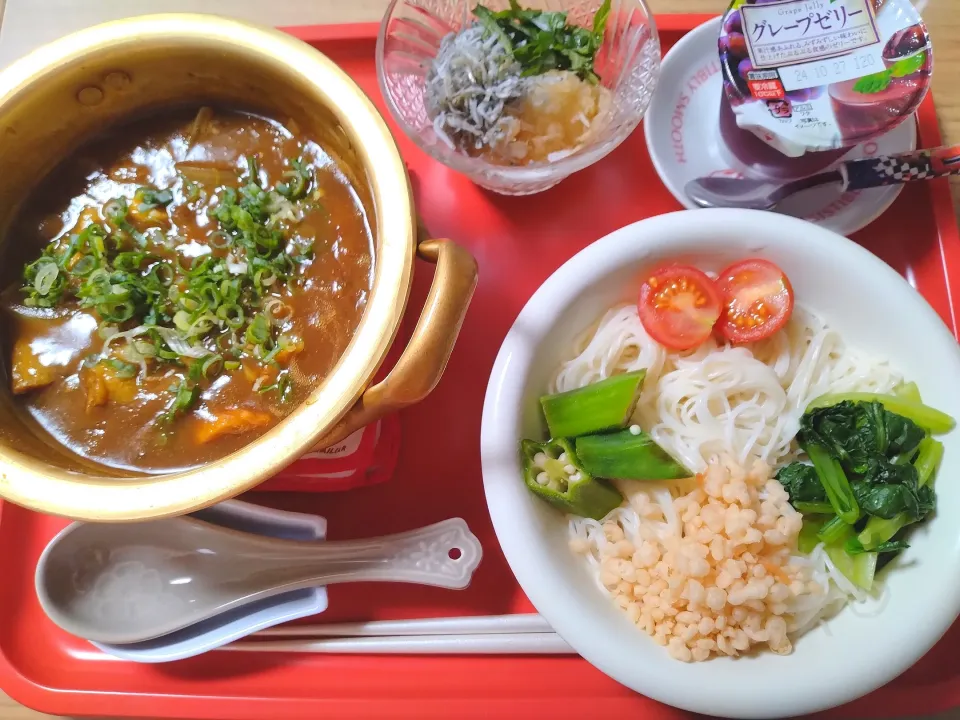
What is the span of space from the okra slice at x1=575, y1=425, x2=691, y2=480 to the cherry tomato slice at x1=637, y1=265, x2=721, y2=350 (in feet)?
0.69

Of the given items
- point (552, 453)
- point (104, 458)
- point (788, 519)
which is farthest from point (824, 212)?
point (104, 458)

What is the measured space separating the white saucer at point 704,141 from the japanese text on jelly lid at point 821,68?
0.15m

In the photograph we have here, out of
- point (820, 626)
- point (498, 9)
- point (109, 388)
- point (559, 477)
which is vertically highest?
point (498, 9)

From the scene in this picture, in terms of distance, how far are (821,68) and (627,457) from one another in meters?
0.95

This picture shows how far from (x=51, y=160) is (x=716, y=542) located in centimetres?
145

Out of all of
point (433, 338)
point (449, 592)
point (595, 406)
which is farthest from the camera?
point (449, 592)

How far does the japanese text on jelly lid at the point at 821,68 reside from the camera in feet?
4.61

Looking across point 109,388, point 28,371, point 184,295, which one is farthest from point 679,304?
point 28,371

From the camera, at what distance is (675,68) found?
1.64 metres

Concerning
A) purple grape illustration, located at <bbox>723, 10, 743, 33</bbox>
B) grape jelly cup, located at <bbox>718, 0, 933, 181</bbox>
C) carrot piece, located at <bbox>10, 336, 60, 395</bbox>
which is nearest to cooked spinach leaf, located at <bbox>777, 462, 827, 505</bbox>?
grape jelly cup, located at <bbox>718, 0, 933, 181</bbox>

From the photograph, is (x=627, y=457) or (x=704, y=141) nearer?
(x=627, y=457)

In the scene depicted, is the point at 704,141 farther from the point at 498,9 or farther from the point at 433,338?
the point at 433,338

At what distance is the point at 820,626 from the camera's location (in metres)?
1.25

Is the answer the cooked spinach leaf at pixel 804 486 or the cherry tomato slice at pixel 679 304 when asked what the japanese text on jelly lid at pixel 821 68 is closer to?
the cherry tomato slice at pixel 679 304
